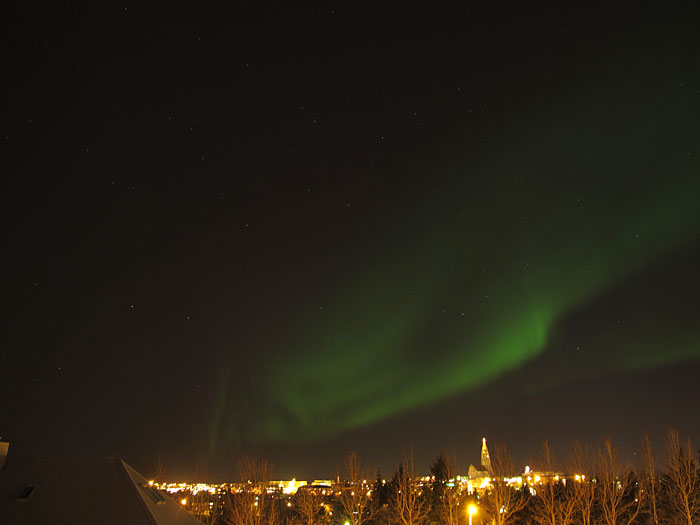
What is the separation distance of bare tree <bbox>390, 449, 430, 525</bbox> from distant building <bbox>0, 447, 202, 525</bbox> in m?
24.9

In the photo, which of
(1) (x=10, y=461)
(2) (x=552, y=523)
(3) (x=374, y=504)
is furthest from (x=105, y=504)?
(3) (x=374, y=504)

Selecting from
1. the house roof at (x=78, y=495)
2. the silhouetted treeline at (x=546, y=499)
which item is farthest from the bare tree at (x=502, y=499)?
the house roof at (x=78, y=495)

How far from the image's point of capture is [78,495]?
920 inches

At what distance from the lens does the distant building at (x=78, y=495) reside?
73.1 feet

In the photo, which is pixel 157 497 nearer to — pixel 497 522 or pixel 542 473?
pixel 497 522

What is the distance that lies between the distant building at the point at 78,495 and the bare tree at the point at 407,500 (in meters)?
24.9

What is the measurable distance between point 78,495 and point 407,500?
3478 cm

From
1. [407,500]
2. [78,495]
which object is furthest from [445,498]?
[78,495]

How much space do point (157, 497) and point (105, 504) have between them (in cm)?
288

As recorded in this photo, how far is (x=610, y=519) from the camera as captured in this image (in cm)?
4441

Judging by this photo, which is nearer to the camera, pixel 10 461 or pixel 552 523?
pixel 10 461

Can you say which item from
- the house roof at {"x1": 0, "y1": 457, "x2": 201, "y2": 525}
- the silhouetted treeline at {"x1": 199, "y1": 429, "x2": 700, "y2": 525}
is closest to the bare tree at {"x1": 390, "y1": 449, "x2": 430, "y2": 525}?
the silhouetted treeline at {"x1": 199, "y1": 429, "x2": 700, "y2": 525}

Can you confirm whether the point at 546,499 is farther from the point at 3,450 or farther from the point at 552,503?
the point at 3,450

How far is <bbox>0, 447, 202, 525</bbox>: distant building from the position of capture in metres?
22.3
